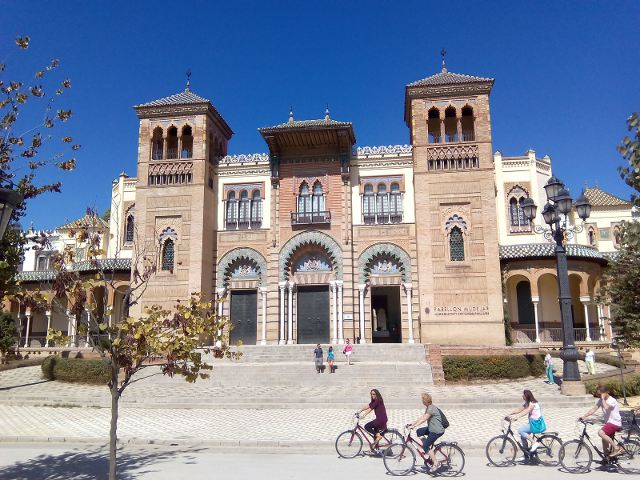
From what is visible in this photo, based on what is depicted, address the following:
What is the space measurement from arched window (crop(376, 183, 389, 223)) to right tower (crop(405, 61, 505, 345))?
6.55ft

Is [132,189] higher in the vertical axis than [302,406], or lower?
higher

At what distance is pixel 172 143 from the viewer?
28.0 m

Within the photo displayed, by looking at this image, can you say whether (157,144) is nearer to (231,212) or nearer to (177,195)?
(177,195)

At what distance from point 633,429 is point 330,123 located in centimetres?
1919

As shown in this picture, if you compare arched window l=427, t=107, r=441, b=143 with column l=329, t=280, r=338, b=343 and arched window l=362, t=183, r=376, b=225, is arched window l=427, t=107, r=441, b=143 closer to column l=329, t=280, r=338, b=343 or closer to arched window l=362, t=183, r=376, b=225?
arched window l=362, t=183, r=376, b=225

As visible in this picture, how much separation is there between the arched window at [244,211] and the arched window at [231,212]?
212mm

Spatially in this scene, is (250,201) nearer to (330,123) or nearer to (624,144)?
(330,123)

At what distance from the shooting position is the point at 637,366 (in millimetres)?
20672

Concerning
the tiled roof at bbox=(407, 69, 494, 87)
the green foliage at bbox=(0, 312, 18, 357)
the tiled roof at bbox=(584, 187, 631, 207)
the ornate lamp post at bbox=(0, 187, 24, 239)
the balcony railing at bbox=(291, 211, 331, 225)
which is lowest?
the green foliage at bbox=(0, 312, 18, 357)

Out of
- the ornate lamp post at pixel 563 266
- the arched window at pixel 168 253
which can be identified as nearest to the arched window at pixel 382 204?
the arched window at pixel 168 253

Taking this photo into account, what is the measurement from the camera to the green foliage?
895 inches

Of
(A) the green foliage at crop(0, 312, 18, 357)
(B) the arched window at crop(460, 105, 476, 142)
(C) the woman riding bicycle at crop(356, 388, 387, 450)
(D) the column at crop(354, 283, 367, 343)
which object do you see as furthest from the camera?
(B) the arched window at crop(460, 105, 476, 142)

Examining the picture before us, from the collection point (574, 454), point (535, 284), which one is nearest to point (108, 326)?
point (574, 454)

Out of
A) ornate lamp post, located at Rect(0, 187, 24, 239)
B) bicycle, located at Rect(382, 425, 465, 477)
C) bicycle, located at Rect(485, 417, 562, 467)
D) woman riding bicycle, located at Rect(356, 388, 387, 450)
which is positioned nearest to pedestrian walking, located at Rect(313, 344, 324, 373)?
Answer: woman riding bicycle, located at Rect(356, 388, 387, 450)
